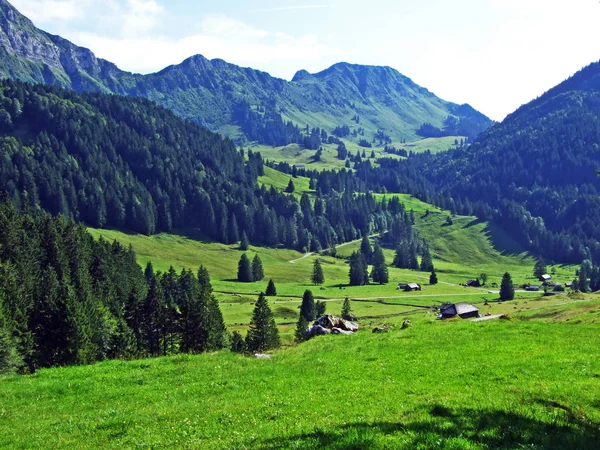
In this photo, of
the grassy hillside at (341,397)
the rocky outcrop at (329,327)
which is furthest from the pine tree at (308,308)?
the grassy hillside at (341,397)

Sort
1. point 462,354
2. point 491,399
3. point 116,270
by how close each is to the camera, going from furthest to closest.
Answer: point 116,270, point 462,354, point 491,399

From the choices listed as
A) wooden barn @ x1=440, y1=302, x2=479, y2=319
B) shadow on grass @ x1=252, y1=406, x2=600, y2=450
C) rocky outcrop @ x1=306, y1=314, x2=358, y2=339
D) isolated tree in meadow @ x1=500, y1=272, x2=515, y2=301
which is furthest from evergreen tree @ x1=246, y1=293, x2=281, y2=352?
isolated tree in meadow @ x1=500, y1=272, x2=515, y2=301

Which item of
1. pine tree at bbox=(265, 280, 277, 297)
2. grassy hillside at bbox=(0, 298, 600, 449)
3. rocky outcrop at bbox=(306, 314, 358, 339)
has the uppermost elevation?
grassy hillside at bbox=(0, 298, 600, 449)

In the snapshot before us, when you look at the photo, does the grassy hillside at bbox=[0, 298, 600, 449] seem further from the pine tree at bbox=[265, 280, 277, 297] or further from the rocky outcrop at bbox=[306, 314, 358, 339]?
the pine tree at bbox=[265, 280, 277, 297]

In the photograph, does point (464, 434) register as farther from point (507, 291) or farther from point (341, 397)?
point (507, 291)

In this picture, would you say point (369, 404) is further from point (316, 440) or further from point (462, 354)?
point (462, 354)

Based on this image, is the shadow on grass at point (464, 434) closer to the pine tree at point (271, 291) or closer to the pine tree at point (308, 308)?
the pine tree at point (308, 308)

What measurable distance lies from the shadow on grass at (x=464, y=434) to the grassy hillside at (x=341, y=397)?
44 millimetres

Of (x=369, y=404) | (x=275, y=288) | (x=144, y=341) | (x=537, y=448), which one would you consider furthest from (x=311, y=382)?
(x=275, y=288)

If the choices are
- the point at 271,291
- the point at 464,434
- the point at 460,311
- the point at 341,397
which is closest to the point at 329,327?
the point at 341,397

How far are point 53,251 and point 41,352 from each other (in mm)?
45564

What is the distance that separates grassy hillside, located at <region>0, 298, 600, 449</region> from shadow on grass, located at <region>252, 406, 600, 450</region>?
44 mm

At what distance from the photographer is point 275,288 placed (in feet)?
591

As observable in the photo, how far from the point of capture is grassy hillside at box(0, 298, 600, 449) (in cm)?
1445
